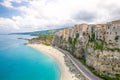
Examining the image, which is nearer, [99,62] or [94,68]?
[99,62]

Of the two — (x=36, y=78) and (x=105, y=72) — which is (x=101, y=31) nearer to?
(x=105, y=72)

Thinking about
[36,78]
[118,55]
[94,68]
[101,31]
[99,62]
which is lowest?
[36,78]

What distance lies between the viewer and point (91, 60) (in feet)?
256

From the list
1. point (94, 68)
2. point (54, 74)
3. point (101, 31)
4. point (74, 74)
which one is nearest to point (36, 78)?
point (54, 74)

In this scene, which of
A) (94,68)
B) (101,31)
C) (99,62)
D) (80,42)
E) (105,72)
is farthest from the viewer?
(80,42)

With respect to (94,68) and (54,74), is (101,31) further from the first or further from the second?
(54,74)

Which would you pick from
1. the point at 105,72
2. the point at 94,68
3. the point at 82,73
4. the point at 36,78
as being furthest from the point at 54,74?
the point at 105,72

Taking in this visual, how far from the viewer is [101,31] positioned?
7938 cm

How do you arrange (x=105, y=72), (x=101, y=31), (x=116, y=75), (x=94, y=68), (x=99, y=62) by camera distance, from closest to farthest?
(x=116, y=75)
(x=105, y=72)
(x=99, y=62)
(x=94, y=68)
(x=101, y=31)

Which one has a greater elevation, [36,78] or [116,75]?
[116,75]

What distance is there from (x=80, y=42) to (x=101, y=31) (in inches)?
1123

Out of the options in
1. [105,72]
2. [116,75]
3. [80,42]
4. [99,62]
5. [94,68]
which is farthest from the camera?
[80,42]

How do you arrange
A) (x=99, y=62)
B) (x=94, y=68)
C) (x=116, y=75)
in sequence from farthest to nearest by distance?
(x=94, y=68) < (x=99, y=62) < (x=116, y=75)

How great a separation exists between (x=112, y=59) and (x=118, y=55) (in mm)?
3378
